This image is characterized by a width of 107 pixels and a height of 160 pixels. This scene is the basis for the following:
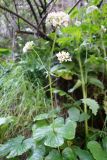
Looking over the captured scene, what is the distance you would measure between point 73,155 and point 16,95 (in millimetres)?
571

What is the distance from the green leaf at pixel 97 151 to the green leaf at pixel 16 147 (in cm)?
24

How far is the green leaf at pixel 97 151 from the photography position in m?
1.00

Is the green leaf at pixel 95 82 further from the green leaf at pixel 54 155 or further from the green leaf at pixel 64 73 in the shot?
the green leaf at pixel 54 155

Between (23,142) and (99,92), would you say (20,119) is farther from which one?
(99,92)

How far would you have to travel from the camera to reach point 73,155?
1014 mm

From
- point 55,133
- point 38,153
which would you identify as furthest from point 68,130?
point 38,153

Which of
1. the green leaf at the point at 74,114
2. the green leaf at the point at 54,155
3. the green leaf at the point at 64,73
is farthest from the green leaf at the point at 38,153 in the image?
the green leaf at the point at 64,73

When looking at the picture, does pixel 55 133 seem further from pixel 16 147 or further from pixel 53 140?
pixel 16 147

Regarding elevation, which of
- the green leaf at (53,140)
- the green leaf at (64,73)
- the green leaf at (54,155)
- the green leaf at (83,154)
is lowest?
the green leaf at (83,154)

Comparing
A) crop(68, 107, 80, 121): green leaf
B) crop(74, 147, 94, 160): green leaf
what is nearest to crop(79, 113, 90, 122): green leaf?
crop(68, 107, 80, 121): green leaf

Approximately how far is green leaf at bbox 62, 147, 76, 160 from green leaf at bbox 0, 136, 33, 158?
0.15 m

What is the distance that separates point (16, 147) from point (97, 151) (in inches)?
12.6

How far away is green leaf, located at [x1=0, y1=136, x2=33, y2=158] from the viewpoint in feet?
3.49

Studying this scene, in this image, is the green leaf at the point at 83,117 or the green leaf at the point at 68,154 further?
the green leaf at the point at 83,117
